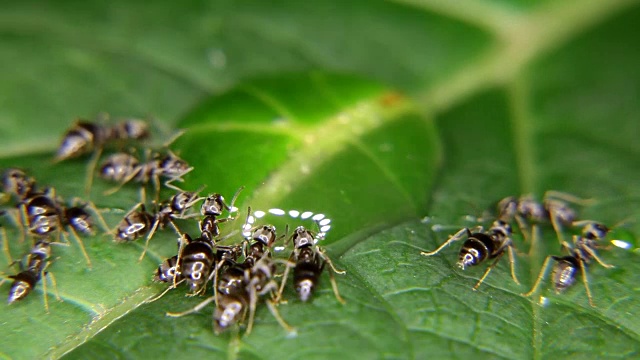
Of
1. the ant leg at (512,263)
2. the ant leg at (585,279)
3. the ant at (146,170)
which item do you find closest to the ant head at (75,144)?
the ant at (146,170)

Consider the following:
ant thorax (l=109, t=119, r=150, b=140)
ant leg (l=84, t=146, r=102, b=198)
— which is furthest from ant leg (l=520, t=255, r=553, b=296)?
ant thorax (l=109, t=119, r=150, b=140)

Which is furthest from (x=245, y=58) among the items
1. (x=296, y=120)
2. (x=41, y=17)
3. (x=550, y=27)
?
(x=550, y=27)

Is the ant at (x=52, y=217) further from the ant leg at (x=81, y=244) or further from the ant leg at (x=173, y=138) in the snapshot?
the ant leg at (x=173, y=138)

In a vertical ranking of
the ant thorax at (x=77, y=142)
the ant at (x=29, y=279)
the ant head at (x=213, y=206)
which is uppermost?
the ant thorax at (x=77, y=142)

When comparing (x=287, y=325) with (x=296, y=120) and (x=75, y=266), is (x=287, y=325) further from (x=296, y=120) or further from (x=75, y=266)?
(x=296, y=120)

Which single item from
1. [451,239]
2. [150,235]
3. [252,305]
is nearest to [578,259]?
[451,239]

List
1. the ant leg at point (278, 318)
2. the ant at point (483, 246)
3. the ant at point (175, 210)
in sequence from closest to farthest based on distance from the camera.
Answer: the ant leg at point (278, 318) → the ant at point (483, 246) → the ant at point (175, 210)

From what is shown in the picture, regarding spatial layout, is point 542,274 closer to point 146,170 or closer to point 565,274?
point 565,274
